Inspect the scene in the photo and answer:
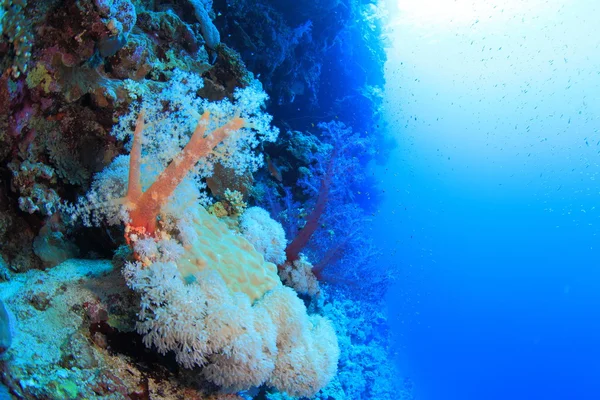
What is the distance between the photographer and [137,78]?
4.04 m

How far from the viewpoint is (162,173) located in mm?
2717

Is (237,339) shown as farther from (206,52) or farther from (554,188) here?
(554,188)

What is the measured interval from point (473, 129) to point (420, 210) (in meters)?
33.2

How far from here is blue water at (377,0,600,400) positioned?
164 feet

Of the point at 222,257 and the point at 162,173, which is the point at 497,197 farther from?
the point at 162,173

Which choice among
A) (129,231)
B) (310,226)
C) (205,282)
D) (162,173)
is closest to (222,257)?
(205,282)

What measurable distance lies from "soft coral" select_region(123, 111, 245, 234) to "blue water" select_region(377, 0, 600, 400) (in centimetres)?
4150

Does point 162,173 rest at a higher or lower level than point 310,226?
lower

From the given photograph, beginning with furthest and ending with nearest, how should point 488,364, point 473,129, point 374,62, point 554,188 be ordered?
1. point 554,188
2. point 473,129
3. point 488,364
4. point 374,62

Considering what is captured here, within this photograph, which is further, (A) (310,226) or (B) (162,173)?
(A) (310,226)

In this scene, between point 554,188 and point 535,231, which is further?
point 554,188

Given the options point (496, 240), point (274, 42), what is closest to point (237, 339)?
point (274, 42)

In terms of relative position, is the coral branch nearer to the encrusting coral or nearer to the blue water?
the encrusting coral

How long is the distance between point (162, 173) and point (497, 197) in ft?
347
